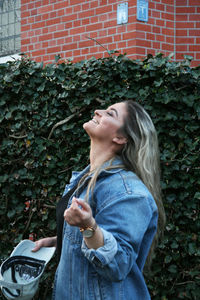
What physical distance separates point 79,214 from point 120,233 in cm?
26

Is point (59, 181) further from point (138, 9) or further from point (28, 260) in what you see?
point (138, 9)

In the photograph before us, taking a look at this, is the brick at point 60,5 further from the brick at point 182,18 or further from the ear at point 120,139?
the ear at point 120,139

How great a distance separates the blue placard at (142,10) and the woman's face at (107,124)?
9.83 ft

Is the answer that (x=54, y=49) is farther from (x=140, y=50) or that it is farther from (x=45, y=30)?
(x=140, y=50)

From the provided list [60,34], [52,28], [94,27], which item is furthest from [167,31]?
[52,28]

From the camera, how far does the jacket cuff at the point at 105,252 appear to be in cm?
177

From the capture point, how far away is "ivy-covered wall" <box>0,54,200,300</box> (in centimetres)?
343

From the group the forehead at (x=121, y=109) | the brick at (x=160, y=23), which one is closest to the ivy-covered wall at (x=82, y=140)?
the forehead at (x=121, y=109)

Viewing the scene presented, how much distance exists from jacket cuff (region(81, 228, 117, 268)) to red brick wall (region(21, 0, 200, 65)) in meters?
3.53

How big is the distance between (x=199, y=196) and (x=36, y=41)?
11.9 ft

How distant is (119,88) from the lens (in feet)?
11.8

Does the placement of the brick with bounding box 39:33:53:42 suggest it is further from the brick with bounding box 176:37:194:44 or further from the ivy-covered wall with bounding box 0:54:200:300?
the ivy-covered wall with bounding box 0:54:200:300

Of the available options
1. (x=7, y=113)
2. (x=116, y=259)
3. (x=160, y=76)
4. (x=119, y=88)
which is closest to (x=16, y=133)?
(x=7, y=113)

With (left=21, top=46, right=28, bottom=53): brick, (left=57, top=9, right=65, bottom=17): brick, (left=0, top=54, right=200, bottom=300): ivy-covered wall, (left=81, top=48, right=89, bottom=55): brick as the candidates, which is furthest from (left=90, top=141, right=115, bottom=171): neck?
(left=21, top=46, right=28, bottom=53): brick
